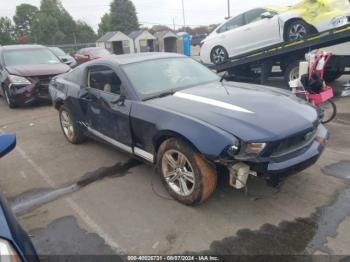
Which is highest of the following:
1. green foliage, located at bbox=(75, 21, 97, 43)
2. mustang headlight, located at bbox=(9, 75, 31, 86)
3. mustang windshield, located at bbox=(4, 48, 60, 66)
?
green foliage, located at bbox=(75, 21, 97, 43)

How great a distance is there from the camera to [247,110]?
3.29m

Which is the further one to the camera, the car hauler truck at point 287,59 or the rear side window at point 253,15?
the rear side window at point 253,15

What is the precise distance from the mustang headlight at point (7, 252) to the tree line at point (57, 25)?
63661 millimetres

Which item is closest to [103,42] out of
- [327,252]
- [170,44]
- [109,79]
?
[170,44]

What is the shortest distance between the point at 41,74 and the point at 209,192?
6.76 m

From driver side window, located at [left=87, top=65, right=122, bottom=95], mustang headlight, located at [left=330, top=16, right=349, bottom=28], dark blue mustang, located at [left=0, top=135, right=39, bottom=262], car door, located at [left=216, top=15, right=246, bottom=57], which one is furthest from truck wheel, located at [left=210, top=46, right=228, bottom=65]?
dark blue mustang, located at [left=0, top=135, right=39, bottom=262]

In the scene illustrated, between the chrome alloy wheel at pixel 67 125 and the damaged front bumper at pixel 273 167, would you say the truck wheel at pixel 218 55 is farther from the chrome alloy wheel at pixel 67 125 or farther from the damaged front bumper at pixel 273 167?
the damaged front bumper at pixel 273 167

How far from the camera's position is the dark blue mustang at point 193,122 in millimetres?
2973

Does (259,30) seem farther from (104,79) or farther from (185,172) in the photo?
(185,172)

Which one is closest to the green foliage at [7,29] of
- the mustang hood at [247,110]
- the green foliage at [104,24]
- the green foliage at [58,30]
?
the green foliage at [58,30]

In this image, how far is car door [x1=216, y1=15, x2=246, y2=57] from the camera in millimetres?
9453

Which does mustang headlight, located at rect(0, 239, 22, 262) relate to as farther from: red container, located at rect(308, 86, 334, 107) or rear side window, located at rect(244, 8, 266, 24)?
rear side window, located at rect(244, 8, 266, 24)

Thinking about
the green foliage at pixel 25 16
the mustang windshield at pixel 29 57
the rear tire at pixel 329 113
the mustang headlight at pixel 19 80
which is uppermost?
the green foliage at pixel 25 16

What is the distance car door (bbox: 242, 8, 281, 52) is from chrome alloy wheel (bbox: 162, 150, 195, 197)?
634 cm
